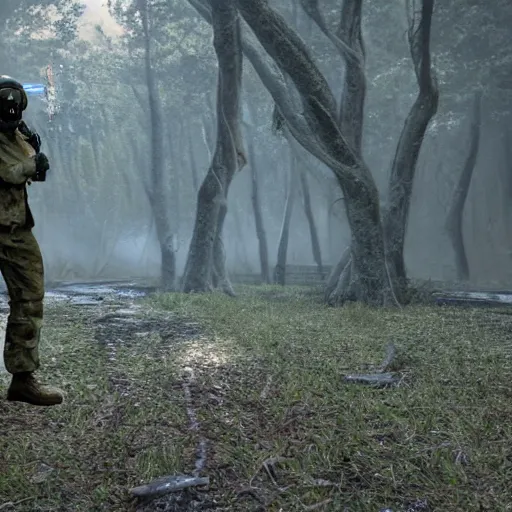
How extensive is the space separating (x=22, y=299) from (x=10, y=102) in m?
1.24

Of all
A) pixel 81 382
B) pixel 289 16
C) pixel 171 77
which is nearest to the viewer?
pixel 81 382

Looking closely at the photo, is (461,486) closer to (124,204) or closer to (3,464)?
(3,464)

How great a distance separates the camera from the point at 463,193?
1029 inches

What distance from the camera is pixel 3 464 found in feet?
14.3

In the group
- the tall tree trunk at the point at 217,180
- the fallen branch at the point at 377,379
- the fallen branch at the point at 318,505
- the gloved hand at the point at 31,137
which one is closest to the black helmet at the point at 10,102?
the gloved hand at the point at 31,137

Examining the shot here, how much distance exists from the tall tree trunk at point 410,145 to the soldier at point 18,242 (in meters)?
10.8

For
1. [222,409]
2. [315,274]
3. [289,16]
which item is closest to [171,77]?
[289,16]

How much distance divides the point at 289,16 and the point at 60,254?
19.2 m

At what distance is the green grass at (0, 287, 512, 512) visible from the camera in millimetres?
4082

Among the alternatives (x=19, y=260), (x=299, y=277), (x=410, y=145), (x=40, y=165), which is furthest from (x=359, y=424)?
(x=299, y=277)

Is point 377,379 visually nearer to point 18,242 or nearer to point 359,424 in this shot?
point 359,424

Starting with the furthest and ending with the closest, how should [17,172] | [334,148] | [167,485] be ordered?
1. [334,148]
2. [17,172]
3. [167,485]

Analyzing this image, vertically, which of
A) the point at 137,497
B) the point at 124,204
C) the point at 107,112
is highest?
the point at 107,112

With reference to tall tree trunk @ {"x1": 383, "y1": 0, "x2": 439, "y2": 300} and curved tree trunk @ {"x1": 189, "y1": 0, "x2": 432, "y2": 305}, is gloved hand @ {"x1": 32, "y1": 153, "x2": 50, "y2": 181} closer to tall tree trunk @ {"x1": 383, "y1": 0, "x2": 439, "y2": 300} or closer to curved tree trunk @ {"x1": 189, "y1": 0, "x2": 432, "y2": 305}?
curved tree trunk @ {"x1": 189, "y1": 0, "x2": 432, "y2": 305}
